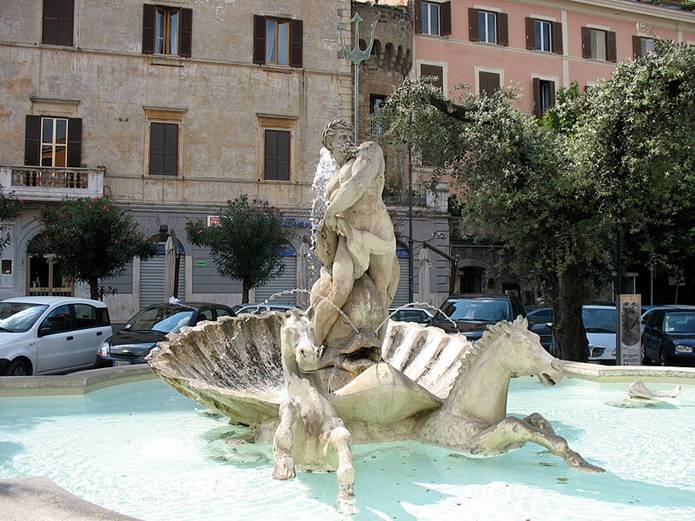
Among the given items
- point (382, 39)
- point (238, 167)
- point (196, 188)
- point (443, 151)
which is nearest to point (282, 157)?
point (238, 167)

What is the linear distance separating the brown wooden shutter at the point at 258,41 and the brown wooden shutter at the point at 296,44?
1089 millimetres

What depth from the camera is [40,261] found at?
24.0 metres

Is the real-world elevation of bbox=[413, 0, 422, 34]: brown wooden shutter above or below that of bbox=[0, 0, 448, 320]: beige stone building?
above

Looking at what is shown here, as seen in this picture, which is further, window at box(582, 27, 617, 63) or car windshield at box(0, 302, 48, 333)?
window at box(582, 27, 617, 63)

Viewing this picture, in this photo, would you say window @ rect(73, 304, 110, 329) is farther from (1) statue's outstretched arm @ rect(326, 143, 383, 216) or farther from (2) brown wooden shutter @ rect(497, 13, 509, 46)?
(2) brown wooden shutter @ rect(497, 13, 509, 46)

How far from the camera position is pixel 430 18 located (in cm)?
3152

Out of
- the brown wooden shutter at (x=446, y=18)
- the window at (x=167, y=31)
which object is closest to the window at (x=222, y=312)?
the window at (x=167, y=31)

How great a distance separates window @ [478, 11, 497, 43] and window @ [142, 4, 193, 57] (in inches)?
534

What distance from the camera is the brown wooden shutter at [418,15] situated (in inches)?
1216

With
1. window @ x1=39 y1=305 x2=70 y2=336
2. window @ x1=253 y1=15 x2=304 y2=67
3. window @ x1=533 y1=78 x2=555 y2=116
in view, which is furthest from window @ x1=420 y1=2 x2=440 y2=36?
window @ x1=39 y1=305 x2=70 y2=336

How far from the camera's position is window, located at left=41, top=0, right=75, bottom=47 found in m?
24.2

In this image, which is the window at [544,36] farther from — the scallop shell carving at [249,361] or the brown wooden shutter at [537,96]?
the scallop shell carving at [249,361]

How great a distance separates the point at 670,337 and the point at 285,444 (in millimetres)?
12153

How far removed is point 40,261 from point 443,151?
16.1 m
